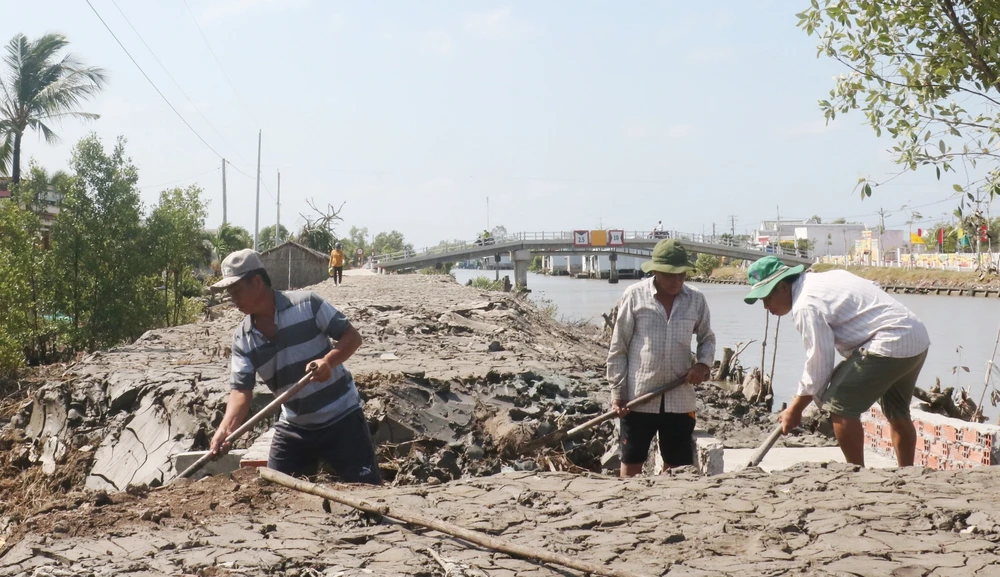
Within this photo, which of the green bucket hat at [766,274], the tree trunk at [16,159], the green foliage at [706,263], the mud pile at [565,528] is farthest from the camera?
the green foliage at [706,263]

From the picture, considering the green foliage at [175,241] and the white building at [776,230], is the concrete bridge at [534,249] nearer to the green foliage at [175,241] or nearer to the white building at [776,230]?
the green foliage at [175,241]

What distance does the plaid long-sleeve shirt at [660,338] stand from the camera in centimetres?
536

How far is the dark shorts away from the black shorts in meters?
1.53

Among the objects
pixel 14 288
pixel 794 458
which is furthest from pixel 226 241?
pixel 794 458

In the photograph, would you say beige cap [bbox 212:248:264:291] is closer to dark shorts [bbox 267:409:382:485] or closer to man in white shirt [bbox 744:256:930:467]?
dark shorts [bbox 267:409:382:485]

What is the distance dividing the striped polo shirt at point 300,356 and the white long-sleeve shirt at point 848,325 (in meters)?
2.36

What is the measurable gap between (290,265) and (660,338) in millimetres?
30998

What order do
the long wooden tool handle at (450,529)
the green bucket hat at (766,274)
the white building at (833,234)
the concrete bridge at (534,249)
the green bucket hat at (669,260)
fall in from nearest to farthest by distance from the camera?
1. the long wooden tool handle at (450,529)
2. the green bucket hat at (766,274)
3. the green bucket hat at (669,260)
4. the concrete bridge at (534,249)
5. the white building at (833,234)

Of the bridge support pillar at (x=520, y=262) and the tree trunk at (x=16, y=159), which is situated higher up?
the tree trunk at (x=16, y=159)

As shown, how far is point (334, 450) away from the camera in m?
4.74

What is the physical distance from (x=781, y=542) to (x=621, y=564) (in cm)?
69

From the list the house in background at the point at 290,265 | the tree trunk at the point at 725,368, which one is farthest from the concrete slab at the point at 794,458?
the house in background at the point at 290,265

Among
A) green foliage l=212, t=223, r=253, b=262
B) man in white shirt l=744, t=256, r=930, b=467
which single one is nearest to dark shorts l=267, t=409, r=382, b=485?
man in white shirt l=744, t=256, r=930, b=467

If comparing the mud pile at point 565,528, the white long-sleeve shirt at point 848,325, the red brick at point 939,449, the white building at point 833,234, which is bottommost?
the red brick at point 939,449
